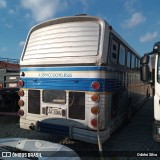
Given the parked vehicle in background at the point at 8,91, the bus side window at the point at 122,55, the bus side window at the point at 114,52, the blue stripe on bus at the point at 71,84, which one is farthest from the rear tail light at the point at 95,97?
the parked vehicle in background at the point at 8,91

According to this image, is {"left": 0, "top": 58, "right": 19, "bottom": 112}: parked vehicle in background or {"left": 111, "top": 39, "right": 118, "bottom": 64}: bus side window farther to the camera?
{"left": 0, "top": 58, "right": 19, "bottom": 112}: parked vehicle in background

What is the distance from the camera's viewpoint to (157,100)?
634cm

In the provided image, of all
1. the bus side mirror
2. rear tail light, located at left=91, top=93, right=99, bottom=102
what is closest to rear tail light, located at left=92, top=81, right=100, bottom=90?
rear tail light, located at left=91, top=93, right=99, bottom=102

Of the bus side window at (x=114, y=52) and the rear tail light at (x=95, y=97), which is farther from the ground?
the bus side window at (x=114, y=52)

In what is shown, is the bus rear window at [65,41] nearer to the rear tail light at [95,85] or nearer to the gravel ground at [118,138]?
the rear tail light at [95,85]

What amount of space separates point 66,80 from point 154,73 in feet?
7.15

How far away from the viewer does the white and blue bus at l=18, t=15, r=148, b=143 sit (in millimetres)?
6137

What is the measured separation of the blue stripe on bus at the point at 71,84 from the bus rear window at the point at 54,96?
105 millimetres

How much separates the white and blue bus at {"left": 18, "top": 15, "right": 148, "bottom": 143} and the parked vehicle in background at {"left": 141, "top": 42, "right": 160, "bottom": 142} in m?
0.84

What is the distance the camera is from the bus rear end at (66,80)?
6125mm

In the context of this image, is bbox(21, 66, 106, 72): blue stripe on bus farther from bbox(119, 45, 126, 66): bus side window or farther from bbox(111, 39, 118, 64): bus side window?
bbox(119, 45, 126, 66): bus side window

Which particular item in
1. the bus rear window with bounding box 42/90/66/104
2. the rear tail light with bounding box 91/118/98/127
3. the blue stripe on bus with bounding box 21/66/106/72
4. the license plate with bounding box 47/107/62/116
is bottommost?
the rear tail light with bounding box 91/118/98/127

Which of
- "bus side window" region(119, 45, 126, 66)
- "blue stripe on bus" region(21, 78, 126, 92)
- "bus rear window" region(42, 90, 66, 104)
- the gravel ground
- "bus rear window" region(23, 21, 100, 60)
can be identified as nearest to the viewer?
"blue stripe on bus" region(21, 78, 126, 92)

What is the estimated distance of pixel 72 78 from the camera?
639cm
